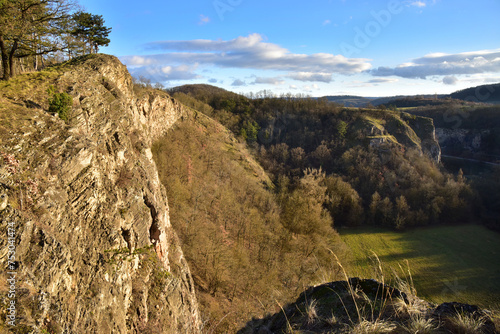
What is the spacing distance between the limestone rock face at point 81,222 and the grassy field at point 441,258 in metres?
27.5

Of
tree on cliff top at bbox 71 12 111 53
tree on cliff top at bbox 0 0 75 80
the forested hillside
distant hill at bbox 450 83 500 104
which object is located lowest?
the forested hillside

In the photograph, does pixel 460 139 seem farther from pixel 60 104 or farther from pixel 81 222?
pixel 81 222

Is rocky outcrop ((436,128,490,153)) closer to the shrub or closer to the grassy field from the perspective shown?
the grassy field

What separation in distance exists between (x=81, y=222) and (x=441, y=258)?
52.5 m

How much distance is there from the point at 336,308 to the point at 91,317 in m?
8.59

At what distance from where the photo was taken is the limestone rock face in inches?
301

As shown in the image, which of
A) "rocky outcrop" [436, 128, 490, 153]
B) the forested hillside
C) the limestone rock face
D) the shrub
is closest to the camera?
the limestone rock face

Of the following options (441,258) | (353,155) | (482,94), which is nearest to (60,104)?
(441,258)

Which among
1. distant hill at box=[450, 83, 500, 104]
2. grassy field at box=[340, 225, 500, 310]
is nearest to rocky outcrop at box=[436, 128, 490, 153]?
grassy field at box=[340, 225, 500, 310]

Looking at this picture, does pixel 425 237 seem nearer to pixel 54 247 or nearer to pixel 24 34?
pixel 54 247

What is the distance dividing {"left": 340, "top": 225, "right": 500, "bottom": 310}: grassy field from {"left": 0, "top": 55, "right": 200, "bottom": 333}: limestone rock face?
27479 mm

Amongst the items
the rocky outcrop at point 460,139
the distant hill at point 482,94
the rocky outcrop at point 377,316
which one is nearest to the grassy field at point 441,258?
the rocky outcrop at point 377,316

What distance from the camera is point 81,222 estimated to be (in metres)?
10.0

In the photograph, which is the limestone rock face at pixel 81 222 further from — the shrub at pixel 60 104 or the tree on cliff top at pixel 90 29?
the tree on cliff top at pixel 90 29
